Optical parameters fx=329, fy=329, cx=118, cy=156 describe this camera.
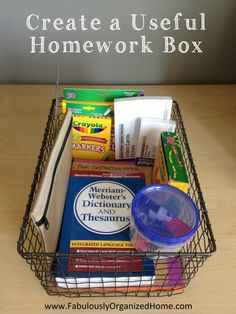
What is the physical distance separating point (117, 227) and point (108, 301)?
0.11 metres

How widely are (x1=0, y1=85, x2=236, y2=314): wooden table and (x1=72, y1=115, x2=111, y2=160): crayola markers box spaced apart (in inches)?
4.2

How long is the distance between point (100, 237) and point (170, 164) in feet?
0.53

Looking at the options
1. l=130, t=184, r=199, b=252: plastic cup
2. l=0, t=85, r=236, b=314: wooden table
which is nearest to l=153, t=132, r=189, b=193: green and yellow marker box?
l=130, t=184, r=199, b=252: plastic cup

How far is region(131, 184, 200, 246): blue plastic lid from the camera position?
44 centimetres

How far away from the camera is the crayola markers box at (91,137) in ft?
2.10

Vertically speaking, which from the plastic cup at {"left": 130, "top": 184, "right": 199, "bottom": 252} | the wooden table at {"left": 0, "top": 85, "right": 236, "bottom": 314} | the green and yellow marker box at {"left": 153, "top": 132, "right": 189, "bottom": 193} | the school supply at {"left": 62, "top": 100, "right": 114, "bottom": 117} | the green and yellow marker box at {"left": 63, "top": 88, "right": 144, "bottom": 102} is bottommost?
the wooden table at {"left": 0, "top": 85, "right": 236, "bottom": 314}

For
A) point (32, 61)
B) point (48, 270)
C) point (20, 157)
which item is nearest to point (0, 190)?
point (20, 157)

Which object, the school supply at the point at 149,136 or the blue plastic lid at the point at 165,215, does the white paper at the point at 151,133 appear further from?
the blue plastic lid at the point at 165,215

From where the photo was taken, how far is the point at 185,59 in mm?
858

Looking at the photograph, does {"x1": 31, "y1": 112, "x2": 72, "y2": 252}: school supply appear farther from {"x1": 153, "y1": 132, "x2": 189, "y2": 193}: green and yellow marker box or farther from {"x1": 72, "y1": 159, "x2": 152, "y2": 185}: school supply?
{"x1": 153, "y1": 132, "x2": 189, "y2": 193}: green and yellow marker box

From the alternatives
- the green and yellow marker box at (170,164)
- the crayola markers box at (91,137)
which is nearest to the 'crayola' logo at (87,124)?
the crayola markers box at (91,137)

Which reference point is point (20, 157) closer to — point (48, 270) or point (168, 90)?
point (48, 270)

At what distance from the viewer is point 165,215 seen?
1.56 feet

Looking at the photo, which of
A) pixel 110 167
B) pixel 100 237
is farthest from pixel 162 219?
pixel 110 167
